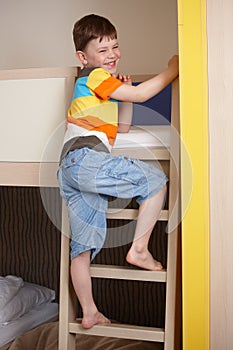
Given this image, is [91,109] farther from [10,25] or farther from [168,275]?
[10,25]

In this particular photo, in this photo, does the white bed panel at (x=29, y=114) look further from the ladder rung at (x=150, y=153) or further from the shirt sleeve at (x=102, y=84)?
the ladder rung at (x=150, y=153)

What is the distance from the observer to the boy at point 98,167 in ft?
6.95

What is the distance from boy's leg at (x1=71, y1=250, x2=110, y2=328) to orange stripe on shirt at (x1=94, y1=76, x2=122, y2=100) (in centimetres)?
56

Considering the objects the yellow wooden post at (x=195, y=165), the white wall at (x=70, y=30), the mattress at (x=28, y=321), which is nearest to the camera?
the yellow wooden post at (x=195, y=165)

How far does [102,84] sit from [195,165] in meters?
0.45

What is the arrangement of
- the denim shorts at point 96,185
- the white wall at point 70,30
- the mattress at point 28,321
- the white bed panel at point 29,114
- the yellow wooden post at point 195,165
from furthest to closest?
the white wall at point 70,30 → the mattress at point 28,321 → the white bed panel at point 29,114 → the denim shorts at point 96,185 → the yellow wooden post at point 195,165

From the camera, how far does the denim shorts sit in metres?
2.11

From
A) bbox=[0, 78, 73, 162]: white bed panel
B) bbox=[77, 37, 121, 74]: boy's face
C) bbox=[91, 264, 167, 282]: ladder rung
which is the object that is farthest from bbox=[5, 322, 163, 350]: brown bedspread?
bbox=[77, 37, 121, 74]: boy's face

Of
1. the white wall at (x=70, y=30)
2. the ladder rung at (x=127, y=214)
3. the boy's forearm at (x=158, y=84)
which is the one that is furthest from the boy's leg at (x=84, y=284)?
the white wall at (x=70, y=30)

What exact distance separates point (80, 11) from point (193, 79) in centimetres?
152

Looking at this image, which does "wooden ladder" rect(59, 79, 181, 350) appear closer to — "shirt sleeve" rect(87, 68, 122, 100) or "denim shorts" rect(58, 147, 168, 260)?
"denim shorts" rect(58, 147, 168, 260)

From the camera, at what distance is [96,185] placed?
2.12m

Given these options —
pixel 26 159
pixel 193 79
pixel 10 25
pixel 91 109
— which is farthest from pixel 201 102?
pixel 10 25

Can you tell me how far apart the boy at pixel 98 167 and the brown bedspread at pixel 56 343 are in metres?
0.44
